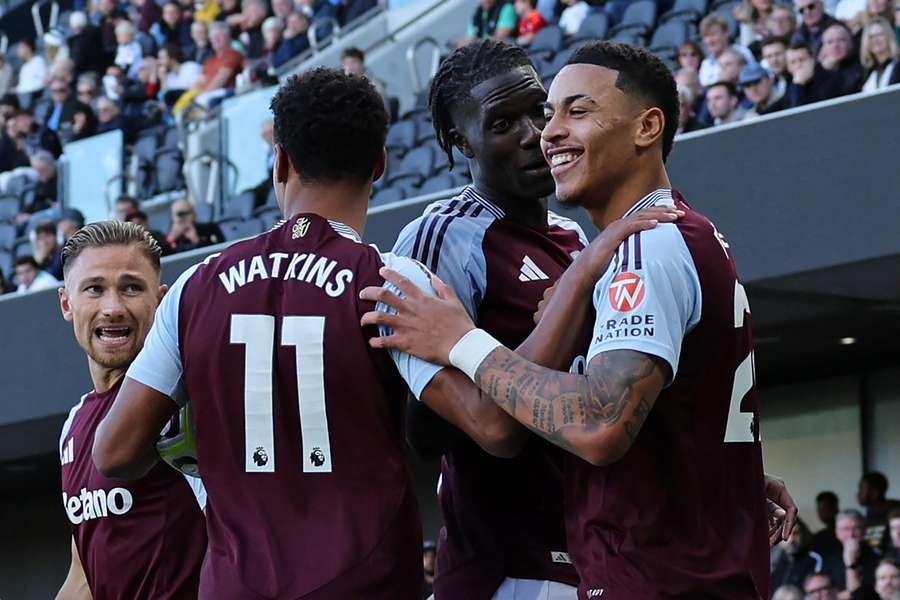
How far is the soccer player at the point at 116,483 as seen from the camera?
14.9ft

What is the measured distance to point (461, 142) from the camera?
429 cm

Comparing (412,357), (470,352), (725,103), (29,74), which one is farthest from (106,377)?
(29,74)

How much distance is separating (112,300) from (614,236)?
1.82 metres

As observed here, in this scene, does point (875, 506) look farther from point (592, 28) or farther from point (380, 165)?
point (380, 165)

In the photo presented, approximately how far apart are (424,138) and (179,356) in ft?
30.0

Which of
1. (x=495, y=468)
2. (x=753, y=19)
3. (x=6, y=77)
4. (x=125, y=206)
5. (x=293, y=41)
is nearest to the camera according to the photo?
(x=495, y=468)

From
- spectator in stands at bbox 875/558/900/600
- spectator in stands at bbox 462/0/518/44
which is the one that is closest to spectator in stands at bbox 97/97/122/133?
spectator in stands at bbox 462/0/518/44

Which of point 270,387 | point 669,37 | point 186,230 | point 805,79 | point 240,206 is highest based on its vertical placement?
point 669,37

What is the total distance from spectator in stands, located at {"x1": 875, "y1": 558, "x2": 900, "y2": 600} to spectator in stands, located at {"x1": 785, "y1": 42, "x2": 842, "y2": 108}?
271cm

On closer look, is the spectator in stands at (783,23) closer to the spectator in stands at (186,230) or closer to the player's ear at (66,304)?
the spectator in stands at (186,230)

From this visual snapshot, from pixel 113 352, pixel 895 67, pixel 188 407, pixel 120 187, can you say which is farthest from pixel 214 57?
pixel 188 407

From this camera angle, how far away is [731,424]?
338 cm

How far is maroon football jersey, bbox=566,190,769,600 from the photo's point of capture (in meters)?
3.26

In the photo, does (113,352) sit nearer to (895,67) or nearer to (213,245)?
(895,67)
